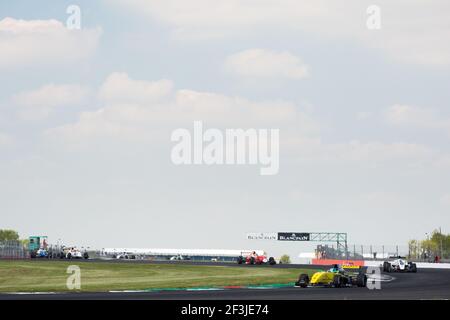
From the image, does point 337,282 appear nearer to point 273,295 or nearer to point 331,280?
point 331,280

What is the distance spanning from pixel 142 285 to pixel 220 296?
9.40 metres

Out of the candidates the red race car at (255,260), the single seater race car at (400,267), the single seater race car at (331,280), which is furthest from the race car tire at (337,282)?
the red race car at (255,260)

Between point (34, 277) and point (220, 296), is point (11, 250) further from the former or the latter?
point (220, 296)

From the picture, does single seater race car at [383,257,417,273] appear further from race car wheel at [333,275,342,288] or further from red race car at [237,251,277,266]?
race car wheel at [333,275,342,288]

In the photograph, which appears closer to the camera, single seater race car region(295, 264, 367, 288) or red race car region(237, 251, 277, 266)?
single seater race car region(295, 264, 367, 288)

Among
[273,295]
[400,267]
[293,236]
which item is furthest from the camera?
[293,236]

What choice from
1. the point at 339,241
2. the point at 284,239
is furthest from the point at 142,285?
the point at 284,239

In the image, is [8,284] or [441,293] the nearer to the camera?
[441,293]

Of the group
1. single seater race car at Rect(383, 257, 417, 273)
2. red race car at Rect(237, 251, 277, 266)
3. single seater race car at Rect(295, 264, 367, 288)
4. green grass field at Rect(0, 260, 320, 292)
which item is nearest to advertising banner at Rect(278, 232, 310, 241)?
red race car at Rect(237, 251, 277, 266)

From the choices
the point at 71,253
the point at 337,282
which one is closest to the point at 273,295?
the point at 337,282

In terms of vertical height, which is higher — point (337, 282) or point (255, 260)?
point (337, 282)

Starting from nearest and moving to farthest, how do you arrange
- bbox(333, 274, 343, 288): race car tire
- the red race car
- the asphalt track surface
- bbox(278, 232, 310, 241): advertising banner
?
the asphalt track surface < bbox(333, 274, 343, 288): race car tire < the red race car < bbox(278, 232, 310, 241): advertising banner
